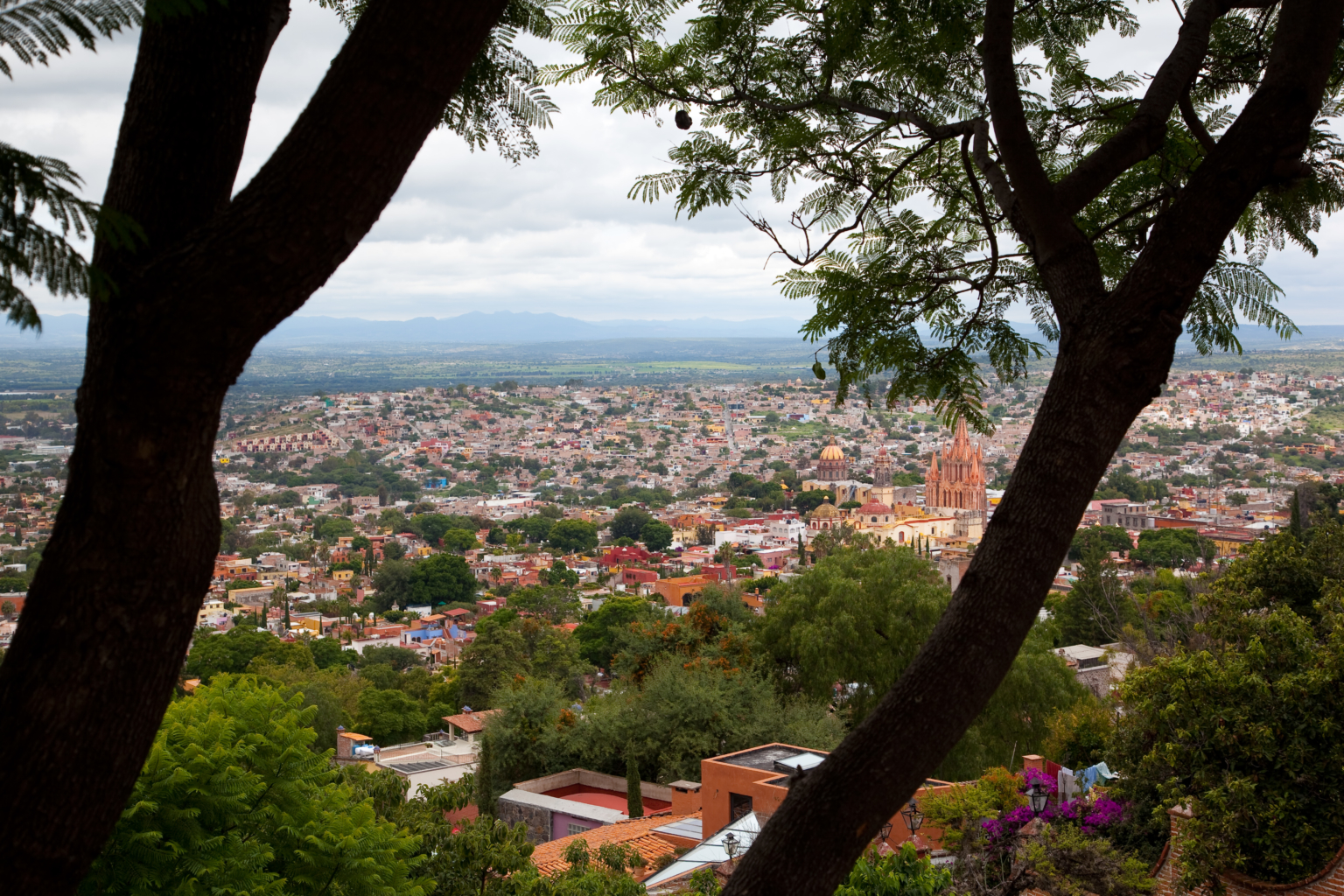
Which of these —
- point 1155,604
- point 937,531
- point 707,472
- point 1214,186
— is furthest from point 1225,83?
point 707,472

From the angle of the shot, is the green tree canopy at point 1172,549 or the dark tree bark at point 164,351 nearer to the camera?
the dark tree bark at point 164,351

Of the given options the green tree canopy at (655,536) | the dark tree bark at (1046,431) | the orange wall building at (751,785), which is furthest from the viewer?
the green tree canopy at (655,536)

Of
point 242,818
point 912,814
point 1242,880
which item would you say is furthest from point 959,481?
point 242,818

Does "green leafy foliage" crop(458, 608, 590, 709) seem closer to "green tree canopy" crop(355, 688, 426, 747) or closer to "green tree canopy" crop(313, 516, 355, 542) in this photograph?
"green tree canopy" crop(355, 688, 426, 747)

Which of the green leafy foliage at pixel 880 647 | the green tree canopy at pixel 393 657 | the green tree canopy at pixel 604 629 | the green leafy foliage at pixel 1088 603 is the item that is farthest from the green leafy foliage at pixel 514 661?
the green leafy foliage at pixel 1088 603

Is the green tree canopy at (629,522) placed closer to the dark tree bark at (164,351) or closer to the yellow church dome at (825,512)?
the yellow church dome at (825,512)

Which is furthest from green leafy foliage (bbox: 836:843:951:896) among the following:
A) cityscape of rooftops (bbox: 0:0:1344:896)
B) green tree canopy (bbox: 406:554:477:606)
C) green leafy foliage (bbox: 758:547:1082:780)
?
green tree canopy (bbox: 406:554:477:606)
